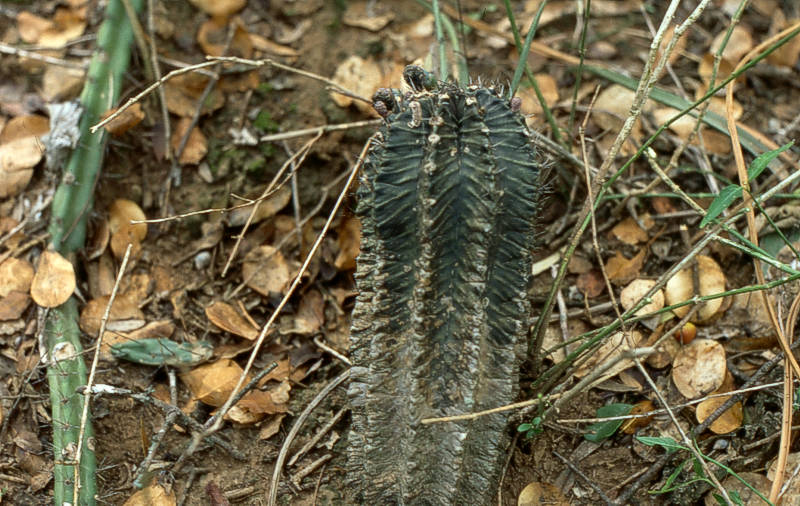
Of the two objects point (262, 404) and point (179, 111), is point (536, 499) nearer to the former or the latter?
point (262, 404)

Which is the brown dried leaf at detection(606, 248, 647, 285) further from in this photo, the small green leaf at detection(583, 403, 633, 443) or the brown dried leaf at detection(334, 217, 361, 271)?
the brown dried leaf at detection(334, 217, 361, 271)

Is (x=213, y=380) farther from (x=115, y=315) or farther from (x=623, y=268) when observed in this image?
(x=623, y=268)

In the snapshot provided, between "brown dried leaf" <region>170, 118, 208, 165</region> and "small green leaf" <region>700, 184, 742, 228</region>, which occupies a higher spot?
"small green leaf" <region>700, 184, 742, 228</region>

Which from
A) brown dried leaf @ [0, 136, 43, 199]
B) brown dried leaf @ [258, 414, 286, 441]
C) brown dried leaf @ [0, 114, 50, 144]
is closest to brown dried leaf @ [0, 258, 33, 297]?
brown dried leaf @ [0, 136, 43, 199]

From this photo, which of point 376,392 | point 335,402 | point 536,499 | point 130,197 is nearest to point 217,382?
point 335,402

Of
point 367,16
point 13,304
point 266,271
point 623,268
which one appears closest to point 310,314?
point 266,271
